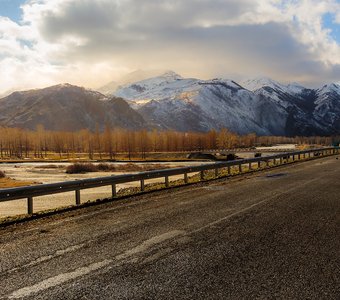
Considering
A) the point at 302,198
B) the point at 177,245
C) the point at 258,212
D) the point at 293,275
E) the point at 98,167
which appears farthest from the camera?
the point at 98,167

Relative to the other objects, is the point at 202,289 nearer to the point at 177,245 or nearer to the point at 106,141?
the point at 177,245

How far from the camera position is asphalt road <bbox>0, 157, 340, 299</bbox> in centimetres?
494

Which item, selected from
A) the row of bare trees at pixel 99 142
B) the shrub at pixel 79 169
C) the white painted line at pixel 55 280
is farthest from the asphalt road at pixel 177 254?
the row of bare trees at pixel 99 142

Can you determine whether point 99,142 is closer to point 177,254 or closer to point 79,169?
point 79,169

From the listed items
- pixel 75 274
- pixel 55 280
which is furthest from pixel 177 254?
pixel 55 280

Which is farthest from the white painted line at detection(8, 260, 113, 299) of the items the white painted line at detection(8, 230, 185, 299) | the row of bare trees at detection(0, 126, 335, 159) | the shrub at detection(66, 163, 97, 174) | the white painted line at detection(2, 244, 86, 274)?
the row of bare trees at detection(0, 126, 335, 159)

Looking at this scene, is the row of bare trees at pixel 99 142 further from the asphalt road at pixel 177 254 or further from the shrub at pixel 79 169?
the asphalt road at pixel 177 254

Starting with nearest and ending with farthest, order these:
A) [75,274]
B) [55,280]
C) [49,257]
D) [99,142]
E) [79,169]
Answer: [55,280] → [75,274] → [49,257] → [79,169] → [99,142]

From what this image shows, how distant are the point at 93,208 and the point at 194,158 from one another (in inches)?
3014

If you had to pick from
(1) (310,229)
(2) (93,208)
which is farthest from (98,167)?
(1) (310,229)

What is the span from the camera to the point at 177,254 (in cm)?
645

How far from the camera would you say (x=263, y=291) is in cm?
488

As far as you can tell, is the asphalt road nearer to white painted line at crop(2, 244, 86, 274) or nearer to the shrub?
white painted line at crop(2, 244, 86, 274)

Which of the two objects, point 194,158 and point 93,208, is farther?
point 194,158
